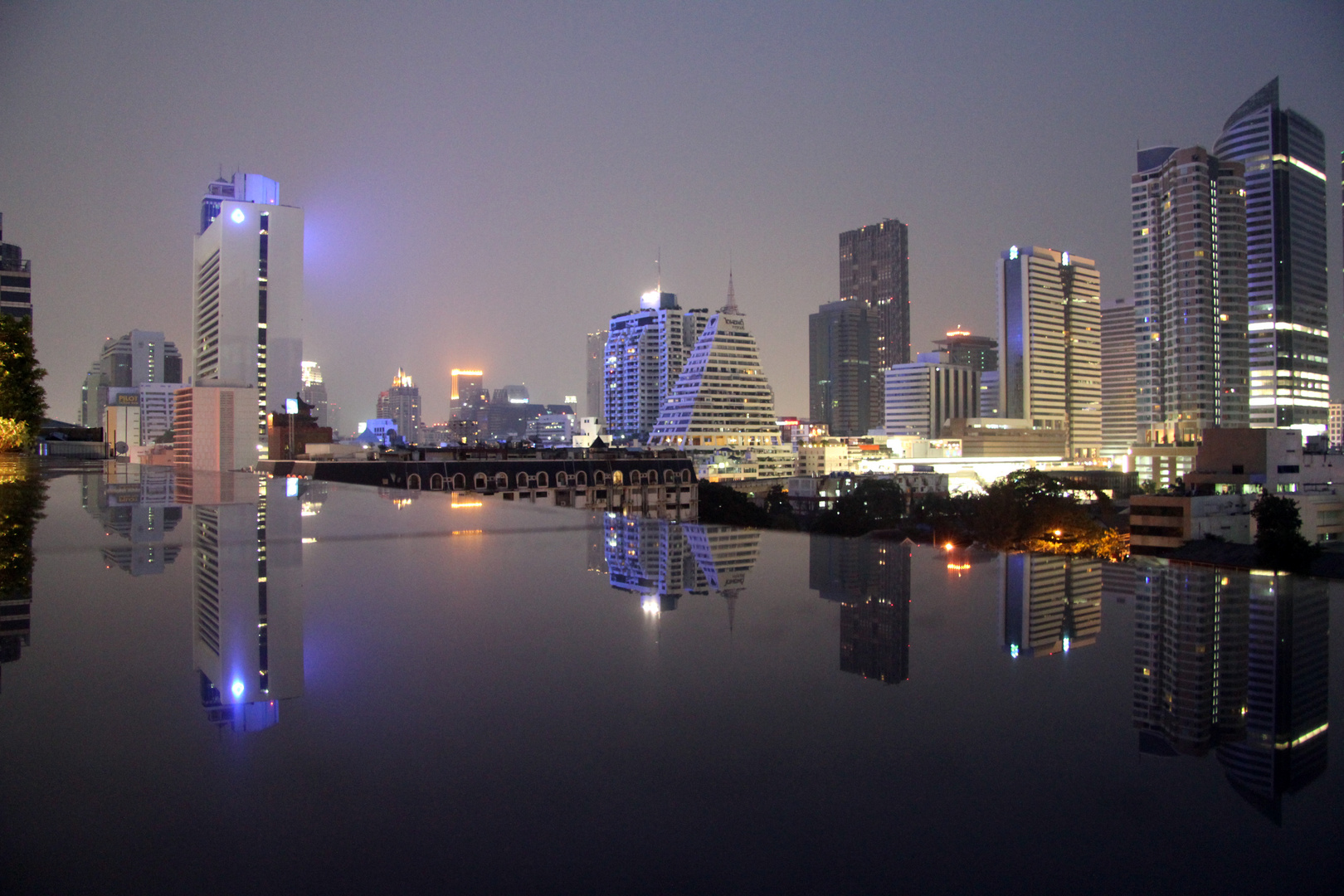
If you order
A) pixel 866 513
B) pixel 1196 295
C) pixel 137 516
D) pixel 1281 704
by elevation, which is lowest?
pixel 866 513

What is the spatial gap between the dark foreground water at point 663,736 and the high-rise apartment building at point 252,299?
190 ft

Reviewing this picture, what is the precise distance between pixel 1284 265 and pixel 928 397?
47303 mm

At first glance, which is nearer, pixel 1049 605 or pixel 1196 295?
pixel 1049 605

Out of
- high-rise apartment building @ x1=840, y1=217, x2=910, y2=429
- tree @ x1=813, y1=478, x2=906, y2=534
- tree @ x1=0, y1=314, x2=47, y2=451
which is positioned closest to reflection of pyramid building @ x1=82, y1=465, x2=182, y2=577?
tree @ x1=0, y1=314, x2=47, y2=451

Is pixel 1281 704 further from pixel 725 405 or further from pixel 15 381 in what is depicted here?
pixel 725 405

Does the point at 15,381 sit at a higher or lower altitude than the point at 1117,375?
lower

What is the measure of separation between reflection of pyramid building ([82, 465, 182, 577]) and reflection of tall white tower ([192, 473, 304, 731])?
18 cm

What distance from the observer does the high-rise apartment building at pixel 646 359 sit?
4136 inches

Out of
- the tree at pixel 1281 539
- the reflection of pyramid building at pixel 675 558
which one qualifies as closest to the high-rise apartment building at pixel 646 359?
the tree at pixel 1281 539

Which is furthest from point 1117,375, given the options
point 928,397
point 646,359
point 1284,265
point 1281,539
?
point 1281,539

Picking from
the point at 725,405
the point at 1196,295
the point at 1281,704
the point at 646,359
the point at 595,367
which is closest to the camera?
the point at 1281,704

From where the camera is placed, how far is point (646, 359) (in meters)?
106

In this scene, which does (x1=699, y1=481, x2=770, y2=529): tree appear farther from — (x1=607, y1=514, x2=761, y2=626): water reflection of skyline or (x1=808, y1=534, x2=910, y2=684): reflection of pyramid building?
(x1=808, y1=534, x2=910, y2=684): reflection of pyramid building

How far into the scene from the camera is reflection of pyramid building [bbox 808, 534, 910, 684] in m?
2.09
